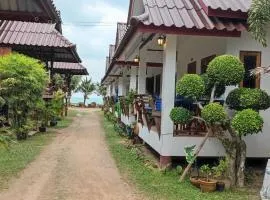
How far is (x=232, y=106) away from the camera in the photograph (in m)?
9.53

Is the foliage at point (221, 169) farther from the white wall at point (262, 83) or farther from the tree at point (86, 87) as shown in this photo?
the tree at point (86, 87)

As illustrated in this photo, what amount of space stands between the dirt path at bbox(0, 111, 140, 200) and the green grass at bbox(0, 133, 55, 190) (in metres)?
0.19

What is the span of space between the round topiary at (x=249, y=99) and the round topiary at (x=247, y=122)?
0.22 m

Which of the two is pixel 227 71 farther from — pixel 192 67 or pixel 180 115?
pixel 192 67

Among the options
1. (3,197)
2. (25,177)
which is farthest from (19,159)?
(3,197)

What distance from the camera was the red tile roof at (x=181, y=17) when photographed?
9992 millimetres

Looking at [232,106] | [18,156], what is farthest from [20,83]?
[232,106]

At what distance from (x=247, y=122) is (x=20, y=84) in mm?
9588

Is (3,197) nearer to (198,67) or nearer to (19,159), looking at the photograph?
(19,159)

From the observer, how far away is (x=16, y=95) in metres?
16.5

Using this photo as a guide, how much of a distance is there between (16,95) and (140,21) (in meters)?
7.99

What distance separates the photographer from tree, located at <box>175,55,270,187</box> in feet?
29.2

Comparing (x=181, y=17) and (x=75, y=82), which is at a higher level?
(x=181, y=17)

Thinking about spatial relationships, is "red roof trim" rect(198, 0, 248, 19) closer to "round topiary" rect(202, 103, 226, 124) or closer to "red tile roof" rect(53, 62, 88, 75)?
"round topiary" rect(202, 103, 226, 124)
